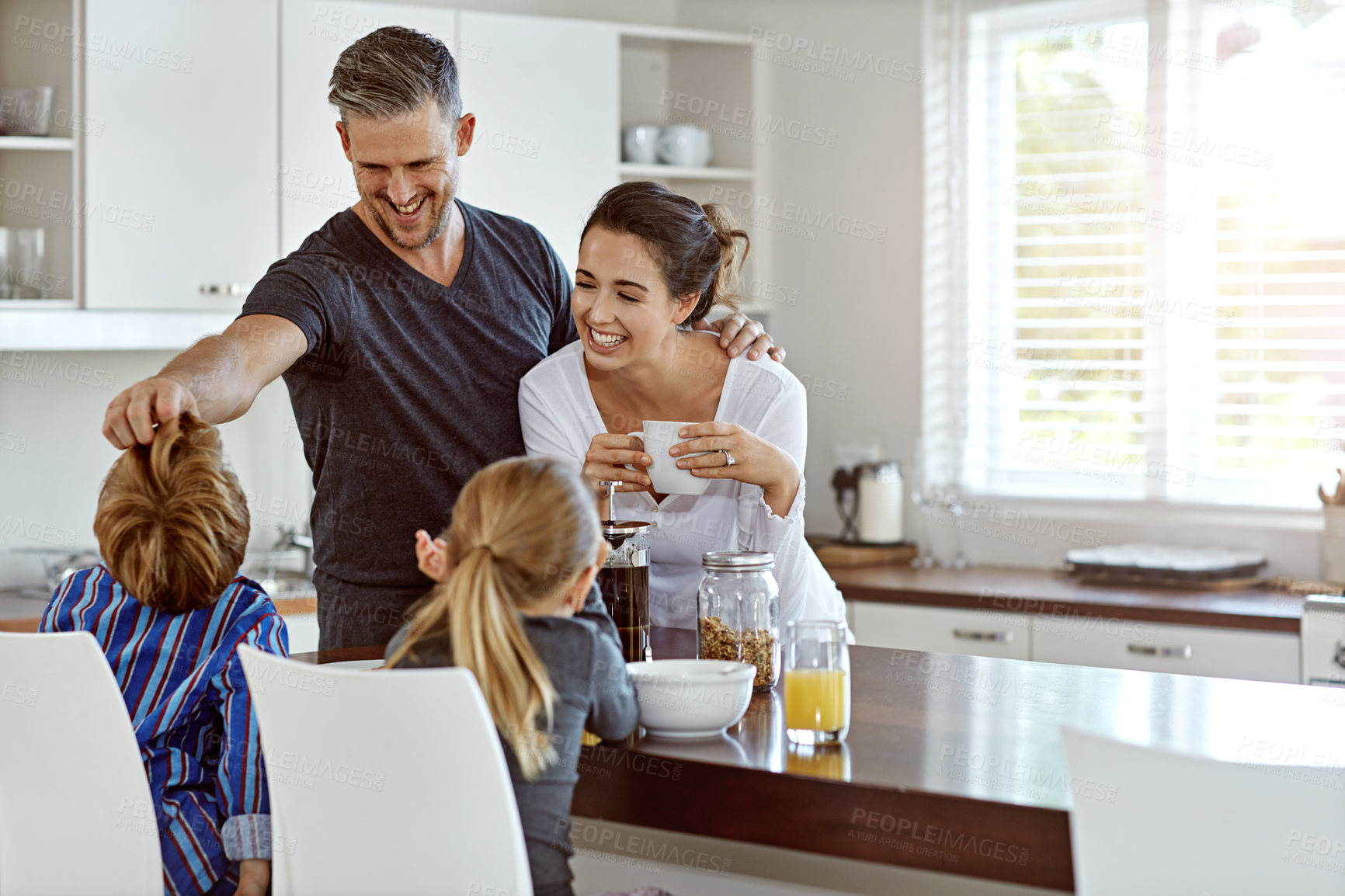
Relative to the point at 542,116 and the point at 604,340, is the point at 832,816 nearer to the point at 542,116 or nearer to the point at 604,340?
the point at 604,340

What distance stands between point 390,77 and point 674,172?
190cm

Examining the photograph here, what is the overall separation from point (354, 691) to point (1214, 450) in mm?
2789

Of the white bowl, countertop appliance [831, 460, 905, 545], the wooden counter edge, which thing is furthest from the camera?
countertop appliance [831, 460, 905, 545]

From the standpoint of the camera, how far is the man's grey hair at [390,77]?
6.21 ft

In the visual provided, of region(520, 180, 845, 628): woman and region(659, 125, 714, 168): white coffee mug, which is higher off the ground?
region(659, 125, 714, 168): white coffee mug

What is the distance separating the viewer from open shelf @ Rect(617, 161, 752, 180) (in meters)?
3.71

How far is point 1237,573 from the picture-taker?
127 inches

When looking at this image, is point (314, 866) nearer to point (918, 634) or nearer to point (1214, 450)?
point (918, 634)

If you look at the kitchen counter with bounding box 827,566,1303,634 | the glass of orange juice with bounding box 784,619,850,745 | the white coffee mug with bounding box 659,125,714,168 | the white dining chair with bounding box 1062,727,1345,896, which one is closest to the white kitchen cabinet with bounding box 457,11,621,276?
the white coffee mug with bounding box 659,125,714,168

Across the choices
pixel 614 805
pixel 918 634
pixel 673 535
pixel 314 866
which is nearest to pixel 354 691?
pixel 314 866

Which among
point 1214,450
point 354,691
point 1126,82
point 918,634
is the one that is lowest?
point 918,634

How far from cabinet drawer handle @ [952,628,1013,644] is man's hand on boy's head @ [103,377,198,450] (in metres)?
2.14

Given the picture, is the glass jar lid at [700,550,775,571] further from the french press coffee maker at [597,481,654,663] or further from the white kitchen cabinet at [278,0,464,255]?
the white kitchen cabinet at [278,0,464,255]

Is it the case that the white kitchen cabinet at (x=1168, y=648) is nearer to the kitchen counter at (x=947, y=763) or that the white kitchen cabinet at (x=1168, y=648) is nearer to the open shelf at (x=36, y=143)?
the kitchen counter at (x=947, y=763)
